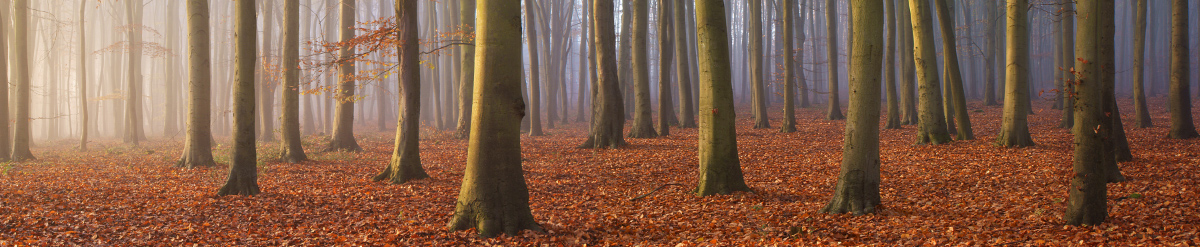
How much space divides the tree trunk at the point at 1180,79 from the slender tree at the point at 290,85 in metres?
16.7

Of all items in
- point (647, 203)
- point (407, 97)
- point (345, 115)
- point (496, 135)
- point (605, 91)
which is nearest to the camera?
point (496, 135)

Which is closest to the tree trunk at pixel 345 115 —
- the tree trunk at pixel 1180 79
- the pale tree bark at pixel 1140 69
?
the tree trunk at pixel 1180 79

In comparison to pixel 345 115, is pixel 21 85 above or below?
above

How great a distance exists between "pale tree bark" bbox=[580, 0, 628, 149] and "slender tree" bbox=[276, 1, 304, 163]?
20.7 feet

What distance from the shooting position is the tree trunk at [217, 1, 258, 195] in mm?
8500

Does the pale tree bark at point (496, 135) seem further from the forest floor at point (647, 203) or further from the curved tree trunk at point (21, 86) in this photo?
the curved tree trunk at point (21, 86)

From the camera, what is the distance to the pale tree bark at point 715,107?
24.5 ft

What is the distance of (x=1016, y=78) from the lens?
10.9 m

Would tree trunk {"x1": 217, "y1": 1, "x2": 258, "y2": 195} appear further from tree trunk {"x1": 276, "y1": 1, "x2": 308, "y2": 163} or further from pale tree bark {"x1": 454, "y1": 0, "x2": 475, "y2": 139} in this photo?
pale tree bark {"x1": 454, "y1": 0, "x2": 475, "y2": 139}

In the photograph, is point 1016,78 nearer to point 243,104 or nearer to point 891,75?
point 891,75

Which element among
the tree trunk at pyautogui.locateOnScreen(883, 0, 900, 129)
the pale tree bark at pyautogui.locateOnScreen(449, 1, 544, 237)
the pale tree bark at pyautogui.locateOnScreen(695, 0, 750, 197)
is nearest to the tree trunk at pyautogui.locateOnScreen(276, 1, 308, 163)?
the pale tree bark at pyautogui.locateOnScreen(449, 1, 544, 237)

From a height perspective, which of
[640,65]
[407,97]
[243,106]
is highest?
[640,65]

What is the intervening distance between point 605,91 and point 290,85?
6.60 meters

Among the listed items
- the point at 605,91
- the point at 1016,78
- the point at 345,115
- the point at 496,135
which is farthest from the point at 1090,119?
the point at 345,115
